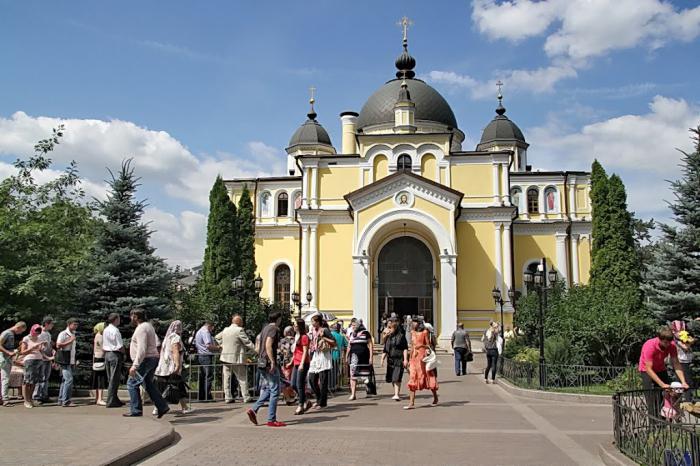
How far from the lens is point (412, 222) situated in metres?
32.6

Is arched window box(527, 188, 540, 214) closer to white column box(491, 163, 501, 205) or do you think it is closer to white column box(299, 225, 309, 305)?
white column box(491, 163, 501, 205)

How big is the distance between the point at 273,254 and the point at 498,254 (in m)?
14.1

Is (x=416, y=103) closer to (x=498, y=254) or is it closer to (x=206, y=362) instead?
(x=498, y=254)

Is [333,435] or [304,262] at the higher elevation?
Result: [304,262]

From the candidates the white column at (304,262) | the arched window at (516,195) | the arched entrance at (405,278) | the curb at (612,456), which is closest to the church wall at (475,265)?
the arched entrance at (405,278)

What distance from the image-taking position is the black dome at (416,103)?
133 feet

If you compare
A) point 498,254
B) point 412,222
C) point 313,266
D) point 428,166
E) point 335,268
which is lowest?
point 335,268

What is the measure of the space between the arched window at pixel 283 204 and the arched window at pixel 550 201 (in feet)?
55.1

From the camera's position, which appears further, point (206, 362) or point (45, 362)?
point (206, 362)

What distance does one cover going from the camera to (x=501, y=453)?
818 cm

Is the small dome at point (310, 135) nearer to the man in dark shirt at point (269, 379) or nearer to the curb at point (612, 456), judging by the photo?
the man in dark shirt at point (269, 379)

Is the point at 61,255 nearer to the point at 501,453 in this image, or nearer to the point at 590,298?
the point at 501,453

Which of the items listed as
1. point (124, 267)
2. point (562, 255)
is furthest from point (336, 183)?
point (124, 267)

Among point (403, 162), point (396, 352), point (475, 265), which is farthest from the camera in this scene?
point (403, 162)
